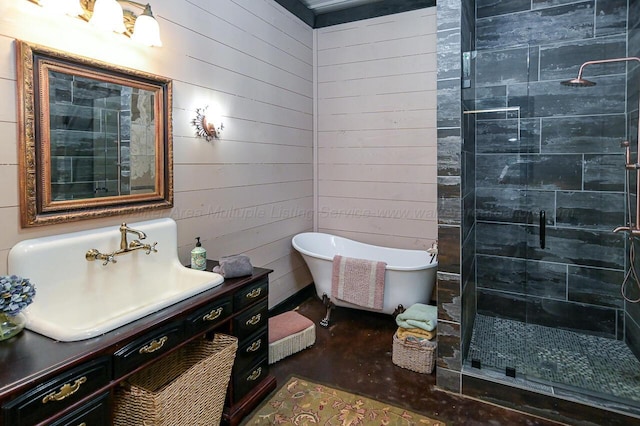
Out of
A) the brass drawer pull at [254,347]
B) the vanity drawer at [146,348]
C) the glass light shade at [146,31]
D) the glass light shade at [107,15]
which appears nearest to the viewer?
the vanity drawer at [146,348]

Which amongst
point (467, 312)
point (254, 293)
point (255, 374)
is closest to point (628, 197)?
point (467, 312)

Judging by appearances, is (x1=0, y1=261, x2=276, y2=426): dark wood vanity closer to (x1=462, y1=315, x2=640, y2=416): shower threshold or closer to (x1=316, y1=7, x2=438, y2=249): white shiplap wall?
(x1=462, y1=315, x2=640, y2=416): shower threshold

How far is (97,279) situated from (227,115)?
1428 mm

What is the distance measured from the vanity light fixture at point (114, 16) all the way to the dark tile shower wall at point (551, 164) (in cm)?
231

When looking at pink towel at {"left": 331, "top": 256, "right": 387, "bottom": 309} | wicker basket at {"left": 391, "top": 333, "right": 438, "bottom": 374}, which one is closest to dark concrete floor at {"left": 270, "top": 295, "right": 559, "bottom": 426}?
wicker basket at {"left": 391, "top": 333, "right": 438, "bottom": 374}

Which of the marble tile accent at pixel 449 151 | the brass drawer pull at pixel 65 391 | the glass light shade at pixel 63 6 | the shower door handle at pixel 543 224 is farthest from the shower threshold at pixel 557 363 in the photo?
the glass light shade at pixel 63 6

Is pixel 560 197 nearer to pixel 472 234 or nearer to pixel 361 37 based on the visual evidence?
pixel 472 234

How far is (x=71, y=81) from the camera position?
6.05ft

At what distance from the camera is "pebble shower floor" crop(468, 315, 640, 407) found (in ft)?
7.58

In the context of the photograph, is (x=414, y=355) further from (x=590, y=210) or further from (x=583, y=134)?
(x=583, y=134)

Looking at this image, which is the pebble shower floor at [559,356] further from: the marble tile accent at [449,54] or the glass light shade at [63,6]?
the glass light shade at [63,6]

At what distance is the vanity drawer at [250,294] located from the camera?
212 centimetres

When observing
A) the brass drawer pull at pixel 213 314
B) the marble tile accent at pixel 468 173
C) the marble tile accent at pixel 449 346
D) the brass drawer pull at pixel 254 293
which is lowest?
the marble tile accent at pixel 449 346

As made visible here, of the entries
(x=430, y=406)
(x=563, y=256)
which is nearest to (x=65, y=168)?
(x=430, y=406)
